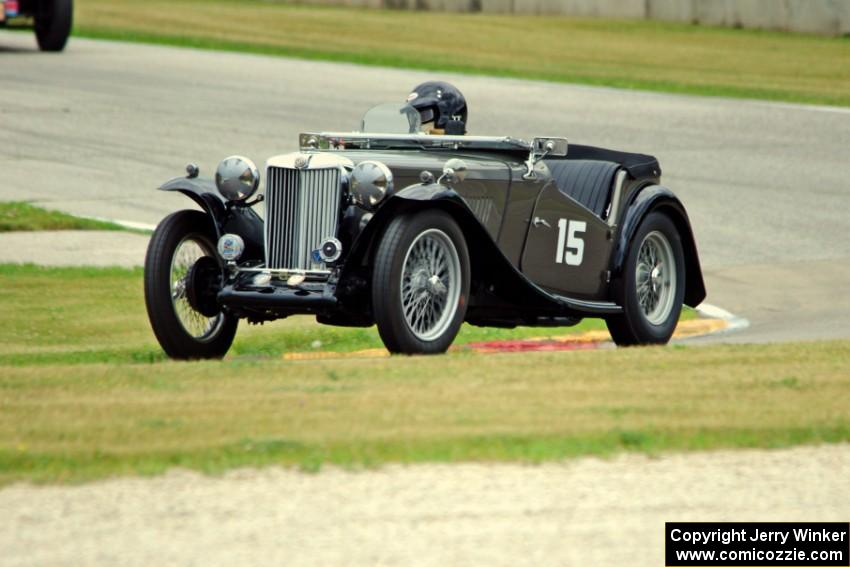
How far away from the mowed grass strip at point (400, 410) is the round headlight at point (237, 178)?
48.3 inches

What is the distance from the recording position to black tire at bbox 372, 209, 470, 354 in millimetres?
7887

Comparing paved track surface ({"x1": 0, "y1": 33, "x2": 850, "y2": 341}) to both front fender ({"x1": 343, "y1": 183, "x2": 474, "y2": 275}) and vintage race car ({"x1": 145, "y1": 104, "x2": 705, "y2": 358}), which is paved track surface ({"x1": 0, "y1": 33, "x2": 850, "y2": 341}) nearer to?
vintage race car ({"x1": 145, "y1": 104, "x2": 705, "y2": 358})

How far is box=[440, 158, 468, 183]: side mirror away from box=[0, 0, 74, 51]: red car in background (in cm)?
1974

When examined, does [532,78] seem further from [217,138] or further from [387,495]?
[387,495]

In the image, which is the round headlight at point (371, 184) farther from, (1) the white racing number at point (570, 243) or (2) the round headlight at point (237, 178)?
(1) the white racing number at point (570, 243)

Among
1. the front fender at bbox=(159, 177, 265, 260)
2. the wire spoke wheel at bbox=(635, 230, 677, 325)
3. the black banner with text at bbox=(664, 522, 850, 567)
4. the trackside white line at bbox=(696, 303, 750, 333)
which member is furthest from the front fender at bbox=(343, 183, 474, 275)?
the trackside white line at bbox=(696, 303, 750, 333)

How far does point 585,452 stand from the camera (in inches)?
243

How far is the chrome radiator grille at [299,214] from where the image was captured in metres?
8.31

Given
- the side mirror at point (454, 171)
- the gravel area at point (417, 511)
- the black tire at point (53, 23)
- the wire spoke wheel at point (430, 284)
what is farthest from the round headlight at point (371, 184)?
the black tire at point (53, 23)

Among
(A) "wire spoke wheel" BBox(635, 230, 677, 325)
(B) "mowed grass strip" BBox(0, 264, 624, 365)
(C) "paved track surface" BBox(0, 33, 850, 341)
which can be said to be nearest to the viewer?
(B) "mowed grass strip" BBox(0, 264, 624, 365)

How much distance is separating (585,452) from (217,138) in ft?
48.1

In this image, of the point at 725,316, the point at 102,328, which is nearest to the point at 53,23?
the point at 102,328

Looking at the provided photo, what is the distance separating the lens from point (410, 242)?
7.96 metres

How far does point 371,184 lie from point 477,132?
1326cm
